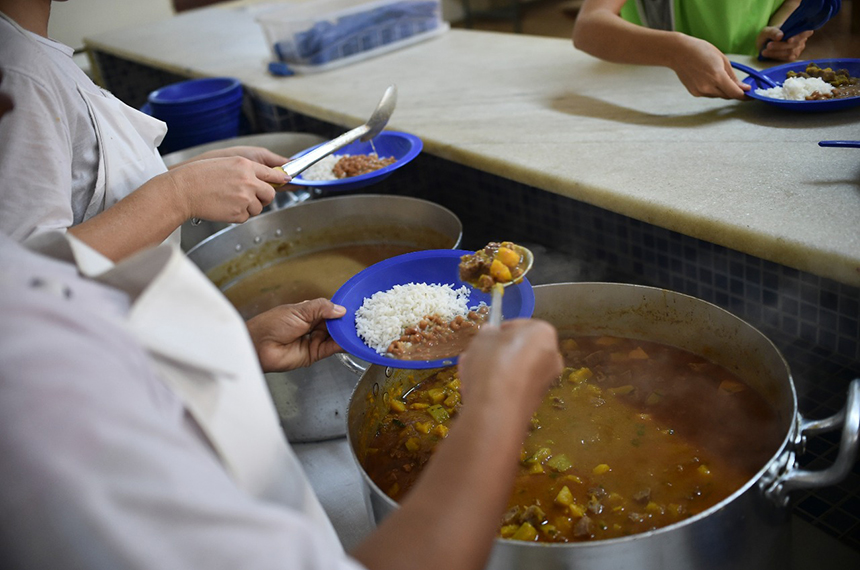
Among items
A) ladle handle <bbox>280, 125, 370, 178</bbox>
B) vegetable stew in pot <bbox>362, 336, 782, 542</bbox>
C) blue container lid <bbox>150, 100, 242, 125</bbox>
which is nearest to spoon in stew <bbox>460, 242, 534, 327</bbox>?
vegetable stew in pot <bbox>362, 336, 782, 542</bbox>

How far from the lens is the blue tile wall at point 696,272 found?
4.09ft

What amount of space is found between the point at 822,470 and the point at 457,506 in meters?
0.50

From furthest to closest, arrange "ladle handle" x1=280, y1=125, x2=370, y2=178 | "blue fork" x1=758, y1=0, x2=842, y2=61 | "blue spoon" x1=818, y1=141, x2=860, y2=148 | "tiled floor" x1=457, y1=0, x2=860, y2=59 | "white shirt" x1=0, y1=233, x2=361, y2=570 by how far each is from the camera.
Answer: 1. "tiled floor" x1=457, y1=0, x2=860, y2=59
2. "blue fork" x1=758, y1=0, x2=842, y2=61
3. "ladle handle" x1=280, y1=125, x2=370, y2=178
4. "blue spoon" x1=818, y1=141, x2=860, y2=148
5. "white shirt" x1=0, y1=233, x2=361, y2=570

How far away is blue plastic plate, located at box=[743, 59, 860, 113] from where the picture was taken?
143 cm

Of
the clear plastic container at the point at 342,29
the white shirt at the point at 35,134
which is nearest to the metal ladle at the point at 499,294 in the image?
the white shirt at the point at 35,134

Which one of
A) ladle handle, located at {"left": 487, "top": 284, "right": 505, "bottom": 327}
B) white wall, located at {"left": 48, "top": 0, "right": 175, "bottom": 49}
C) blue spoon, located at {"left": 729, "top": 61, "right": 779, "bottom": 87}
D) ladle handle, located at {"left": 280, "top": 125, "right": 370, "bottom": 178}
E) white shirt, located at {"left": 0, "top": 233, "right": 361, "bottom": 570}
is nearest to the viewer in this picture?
white shirt, located at {"left": 0, "top": 233, "right": 361, "bottom": 570}

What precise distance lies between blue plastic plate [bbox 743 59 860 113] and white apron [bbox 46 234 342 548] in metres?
1.32

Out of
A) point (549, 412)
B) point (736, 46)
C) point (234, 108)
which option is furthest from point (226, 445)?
point (736, 46)

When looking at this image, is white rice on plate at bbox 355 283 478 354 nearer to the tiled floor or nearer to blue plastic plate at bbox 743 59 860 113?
blue plastic plate at bbox 743 59 860 113

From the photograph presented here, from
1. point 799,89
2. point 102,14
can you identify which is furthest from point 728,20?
point 102,14

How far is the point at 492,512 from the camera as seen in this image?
0.62 meters

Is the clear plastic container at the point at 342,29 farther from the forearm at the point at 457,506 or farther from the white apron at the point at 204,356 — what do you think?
the forearm at the point at 457,506

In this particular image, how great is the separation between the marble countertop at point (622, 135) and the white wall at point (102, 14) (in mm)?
3950

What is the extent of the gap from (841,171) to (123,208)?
4.15 ft
